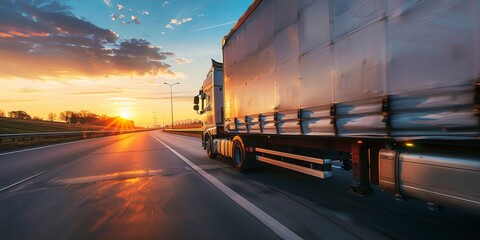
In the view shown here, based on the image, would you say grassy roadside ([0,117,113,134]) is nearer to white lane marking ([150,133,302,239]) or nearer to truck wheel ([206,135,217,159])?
truck wheel ([206,135,217,159])

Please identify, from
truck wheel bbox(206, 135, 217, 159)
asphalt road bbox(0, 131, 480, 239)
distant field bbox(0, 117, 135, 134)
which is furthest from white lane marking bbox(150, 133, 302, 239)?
distant field bbox(0, 117, 135, 134)

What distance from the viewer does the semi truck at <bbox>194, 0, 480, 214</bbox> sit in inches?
123

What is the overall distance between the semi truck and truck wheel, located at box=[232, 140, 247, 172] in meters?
1.62

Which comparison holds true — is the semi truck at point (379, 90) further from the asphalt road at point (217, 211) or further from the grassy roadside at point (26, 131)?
the grassy roadside at point (26, 131)

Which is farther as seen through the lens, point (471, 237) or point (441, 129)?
→ point (471, 237)

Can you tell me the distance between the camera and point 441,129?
328 cm

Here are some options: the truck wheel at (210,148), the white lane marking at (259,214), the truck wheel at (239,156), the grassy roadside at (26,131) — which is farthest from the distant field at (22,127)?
the white lane marking at (259,214)

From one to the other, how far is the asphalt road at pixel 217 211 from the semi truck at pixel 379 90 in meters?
0.62

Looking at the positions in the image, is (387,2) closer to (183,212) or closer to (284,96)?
(284,96)

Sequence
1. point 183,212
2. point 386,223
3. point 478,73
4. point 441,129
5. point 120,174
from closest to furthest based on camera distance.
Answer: point 478,73, point 441,129, point 386,223, point 183,212, point 120,174

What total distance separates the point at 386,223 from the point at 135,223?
3.68 meters

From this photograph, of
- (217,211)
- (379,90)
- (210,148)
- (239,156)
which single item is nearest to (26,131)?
(210,148)

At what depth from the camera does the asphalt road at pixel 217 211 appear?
4.37 metres

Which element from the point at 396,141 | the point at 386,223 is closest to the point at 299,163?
the point at 386,223
